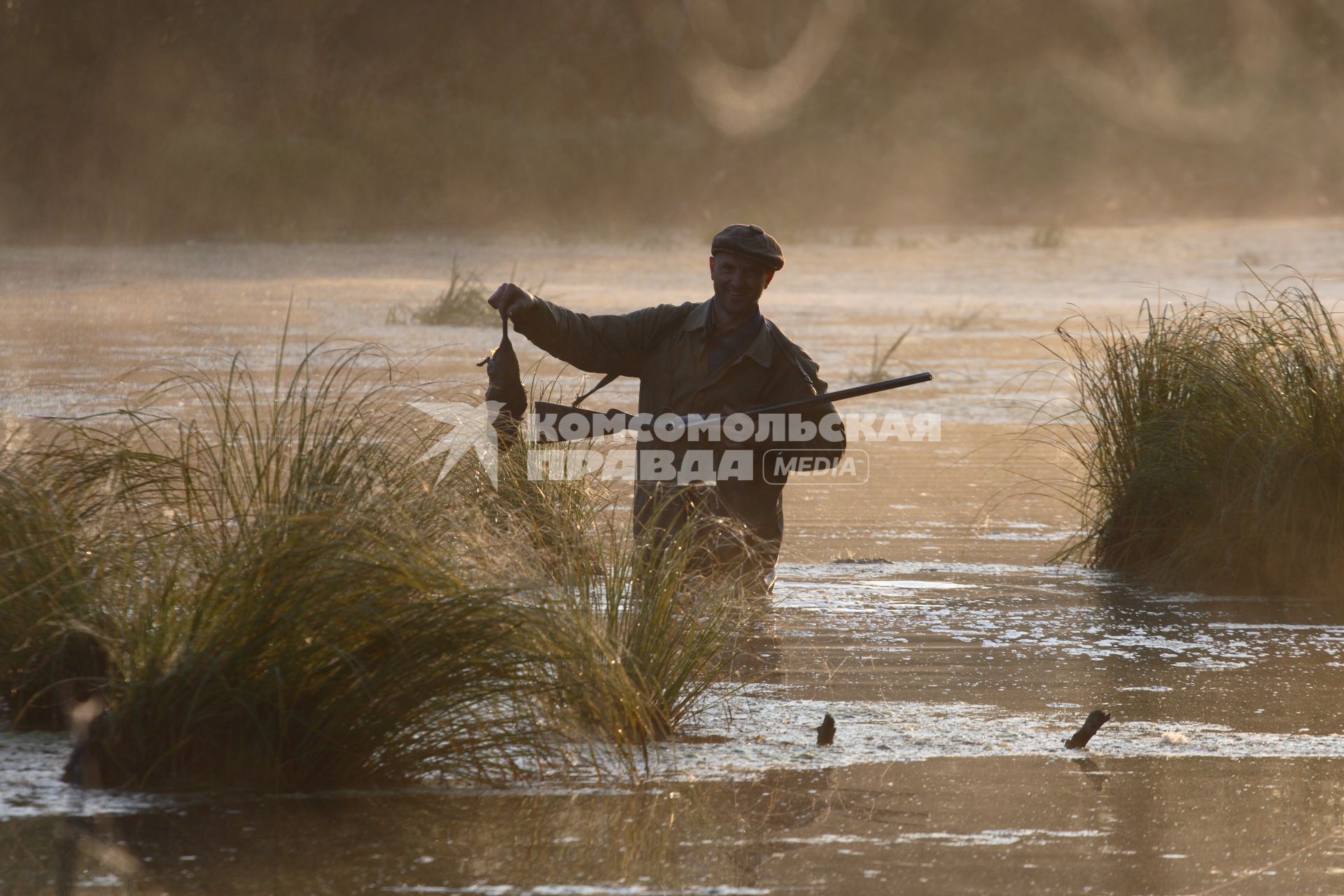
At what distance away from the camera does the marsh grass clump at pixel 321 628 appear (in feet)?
13.4

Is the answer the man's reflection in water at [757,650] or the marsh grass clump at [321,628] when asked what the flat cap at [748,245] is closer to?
the man's reflection in water at [757,650]

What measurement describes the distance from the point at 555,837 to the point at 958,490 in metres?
5.87

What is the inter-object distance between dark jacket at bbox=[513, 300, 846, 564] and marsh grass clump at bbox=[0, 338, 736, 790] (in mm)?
1304

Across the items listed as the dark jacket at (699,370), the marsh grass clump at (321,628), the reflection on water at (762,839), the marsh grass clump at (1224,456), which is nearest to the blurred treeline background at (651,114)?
the marsh grass clump at (1224,456)

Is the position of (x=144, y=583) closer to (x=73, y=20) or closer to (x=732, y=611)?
(x=732, y=611)

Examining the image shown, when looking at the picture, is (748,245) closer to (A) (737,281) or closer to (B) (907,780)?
(A) (737,281)

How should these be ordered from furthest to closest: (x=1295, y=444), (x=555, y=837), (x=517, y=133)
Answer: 1. (x=517, y=133)
2. (x=1295, y=444)
3. (x=555, y=837)

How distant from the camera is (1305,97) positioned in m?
43.4

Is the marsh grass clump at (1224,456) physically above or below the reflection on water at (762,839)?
above

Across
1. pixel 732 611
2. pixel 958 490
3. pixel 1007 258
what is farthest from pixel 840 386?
pixel 1007 258

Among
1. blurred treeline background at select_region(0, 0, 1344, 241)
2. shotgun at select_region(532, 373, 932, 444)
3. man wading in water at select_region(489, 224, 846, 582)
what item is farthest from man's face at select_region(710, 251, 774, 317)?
blurred treeline background at select_region(0, 0, 1344, 241)

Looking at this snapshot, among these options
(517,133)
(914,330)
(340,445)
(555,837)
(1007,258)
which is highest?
(517,133)

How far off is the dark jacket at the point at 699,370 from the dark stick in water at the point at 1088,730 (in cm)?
155

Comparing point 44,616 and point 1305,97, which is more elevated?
point 1305,97
